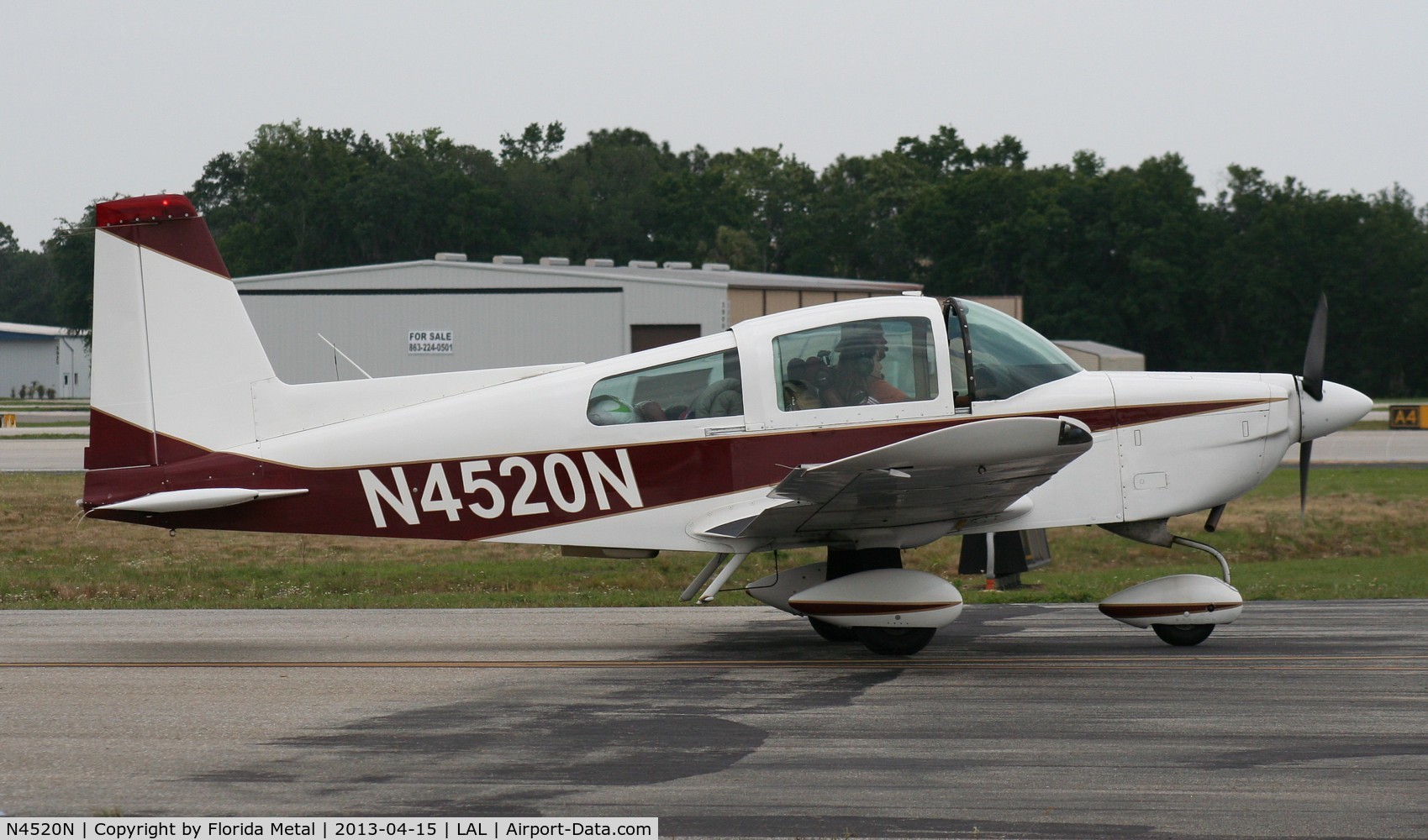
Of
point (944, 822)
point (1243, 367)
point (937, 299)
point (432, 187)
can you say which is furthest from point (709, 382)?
point (432, 187)

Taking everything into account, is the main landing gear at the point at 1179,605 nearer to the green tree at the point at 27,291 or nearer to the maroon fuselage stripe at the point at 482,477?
the maroon fuselage stripe at the point at 482,477

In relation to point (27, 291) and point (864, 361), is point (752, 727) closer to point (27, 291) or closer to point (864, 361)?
point (864, 361)

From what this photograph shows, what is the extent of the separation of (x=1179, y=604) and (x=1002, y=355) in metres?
2.14

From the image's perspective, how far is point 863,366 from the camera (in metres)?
9.05

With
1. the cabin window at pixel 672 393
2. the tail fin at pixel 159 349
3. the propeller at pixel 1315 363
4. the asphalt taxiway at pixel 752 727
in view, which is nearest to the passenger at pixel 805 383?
the cabin window at pixel 672 393

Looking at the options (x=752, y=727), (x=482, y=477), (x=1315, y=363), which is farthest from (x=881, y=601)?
(x=1315, y=363)

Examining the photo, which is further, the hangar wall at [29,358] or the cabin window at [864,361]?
the hangar wall at [29,358]

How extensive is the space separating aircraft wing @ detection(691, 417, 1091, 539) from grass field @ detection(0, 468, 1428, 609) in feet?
12.2

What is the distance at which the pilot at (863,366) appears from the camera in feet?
29.7

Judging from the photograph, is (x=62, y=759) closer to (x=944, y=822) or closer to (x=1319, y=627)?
(x=944, y=822)

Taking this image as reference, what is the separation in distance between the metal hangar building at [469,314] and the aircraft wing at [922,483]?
95.7ft

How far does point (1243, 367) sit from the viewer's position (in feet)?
213

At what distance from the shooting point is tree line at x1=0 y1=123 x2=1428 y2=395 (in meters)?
65.0

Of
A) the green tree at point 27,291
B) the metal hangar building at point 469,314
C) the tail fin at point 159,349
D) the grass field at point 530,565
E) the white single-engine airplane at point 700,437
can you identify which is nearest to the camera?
the white single-engine airplane at point 700,437
